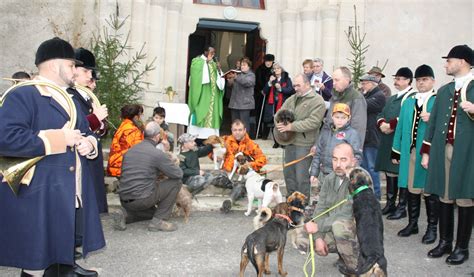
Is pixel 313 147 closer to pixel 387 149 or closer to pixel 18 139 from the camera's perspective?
pixel 387 149

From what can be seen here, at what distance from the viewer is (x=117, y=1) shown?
991 cm

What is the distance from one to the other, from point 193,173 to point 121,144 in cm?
115

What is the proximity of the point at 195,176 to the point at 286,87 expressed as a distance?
3489 millimetres

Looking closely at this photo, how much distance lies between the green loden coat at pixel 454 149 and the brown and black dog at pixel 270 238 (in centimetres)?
170

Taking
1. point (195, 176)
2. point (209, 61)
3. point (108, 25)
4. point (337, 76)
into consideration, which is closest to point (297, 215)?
point (337, 76)

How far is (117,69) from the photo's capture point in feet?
30.9

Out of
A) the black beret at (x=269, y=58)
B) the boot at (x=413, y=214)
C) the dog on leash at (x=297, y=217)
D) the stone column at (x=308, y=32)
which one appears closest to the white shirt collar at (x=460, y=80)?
the boot at (x=413, y=214)

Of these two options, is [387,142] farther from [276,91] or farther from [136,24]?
[136,24]

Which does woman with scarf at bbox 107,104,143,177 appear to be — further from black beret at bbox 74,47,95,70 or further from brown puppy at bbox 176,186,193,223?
black beret at bbox 74,47,95,70

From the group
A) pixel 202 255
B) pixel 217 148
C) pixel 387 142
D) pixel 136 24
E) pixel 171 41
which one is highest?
pixel 136 24

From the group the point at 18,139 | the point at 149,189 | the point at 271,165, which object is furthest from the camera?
the point at 271,165

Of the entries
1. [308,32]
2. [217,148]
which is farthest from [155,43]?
[217,148]

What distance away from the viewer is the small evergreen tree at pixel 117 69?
909cm

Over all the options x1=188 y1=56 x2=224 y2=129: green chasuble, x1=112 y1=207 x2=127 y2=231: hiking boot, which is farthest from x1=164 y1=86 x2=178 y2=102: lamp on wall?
x1=112 y1=207 x2=127 y2=231: hiking boot
